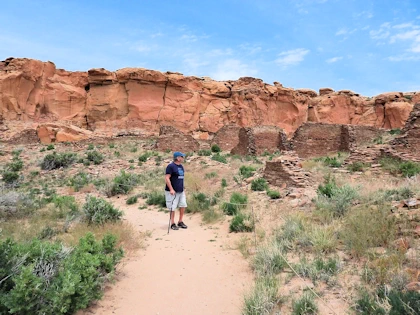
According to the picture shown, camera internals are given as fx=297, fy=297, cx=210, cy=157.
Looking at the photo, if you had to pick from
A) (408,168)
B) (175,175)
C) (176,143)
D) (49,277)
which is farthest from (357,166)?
(176,143)

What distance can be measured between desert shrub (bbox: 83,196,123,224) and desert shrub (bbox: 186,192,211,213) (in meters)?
2.09

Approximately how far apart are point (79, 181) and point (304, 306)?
11819 millimetres

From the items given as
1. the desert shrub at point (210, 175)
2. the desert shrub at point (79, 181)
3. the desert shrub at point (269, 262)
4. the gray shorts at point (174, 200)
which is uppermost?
the desert shrub at point (210, 175)

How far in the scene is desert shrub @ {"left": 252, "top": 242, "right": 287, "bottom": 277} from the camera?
3951mm

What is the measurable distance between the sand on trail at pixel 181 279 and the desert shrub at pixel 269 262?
0.59 ft

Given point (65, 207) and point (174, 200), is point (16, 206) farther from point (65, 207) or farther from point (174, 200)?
point (174, 200)

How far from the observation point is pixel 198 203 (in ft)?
27.7

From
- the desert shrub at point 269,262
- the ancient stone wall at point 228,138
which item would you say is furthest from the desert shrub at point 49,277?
the ancient stone wall at point 228,138

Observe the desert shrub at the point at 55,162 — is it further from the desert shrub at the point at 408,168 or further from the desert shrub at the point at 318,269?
the desert shrub at the point at 408,168

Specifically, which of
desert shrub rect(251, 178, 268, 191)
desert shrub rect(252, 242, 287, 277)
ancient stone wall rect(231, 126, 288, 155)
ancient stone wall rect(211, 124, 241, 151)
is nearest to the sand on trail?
desert shrub rect(252, 242, 287, 277)

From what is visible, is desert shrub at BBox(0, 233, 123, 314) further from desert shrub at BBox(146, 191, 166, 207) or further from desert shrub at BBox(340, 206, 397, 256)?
Answer: desert shrub at BBox(146, 191, 166, 207)

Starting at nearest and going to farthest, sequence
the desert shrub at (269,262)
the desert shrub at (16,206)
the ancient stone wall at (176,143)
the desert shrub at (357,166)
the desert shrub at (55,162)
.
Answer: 1. the desert shrub at (269,262)
2. the desert shrub at (16,206)
3. the desert shrub at (357,166)
4. the desert shrub at (55,162)
5. the ancient stone wall at (176,143)

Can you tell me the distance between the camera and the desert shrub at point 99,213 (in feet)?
21.2

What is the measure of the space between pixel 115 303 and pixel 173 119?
1358 inches
